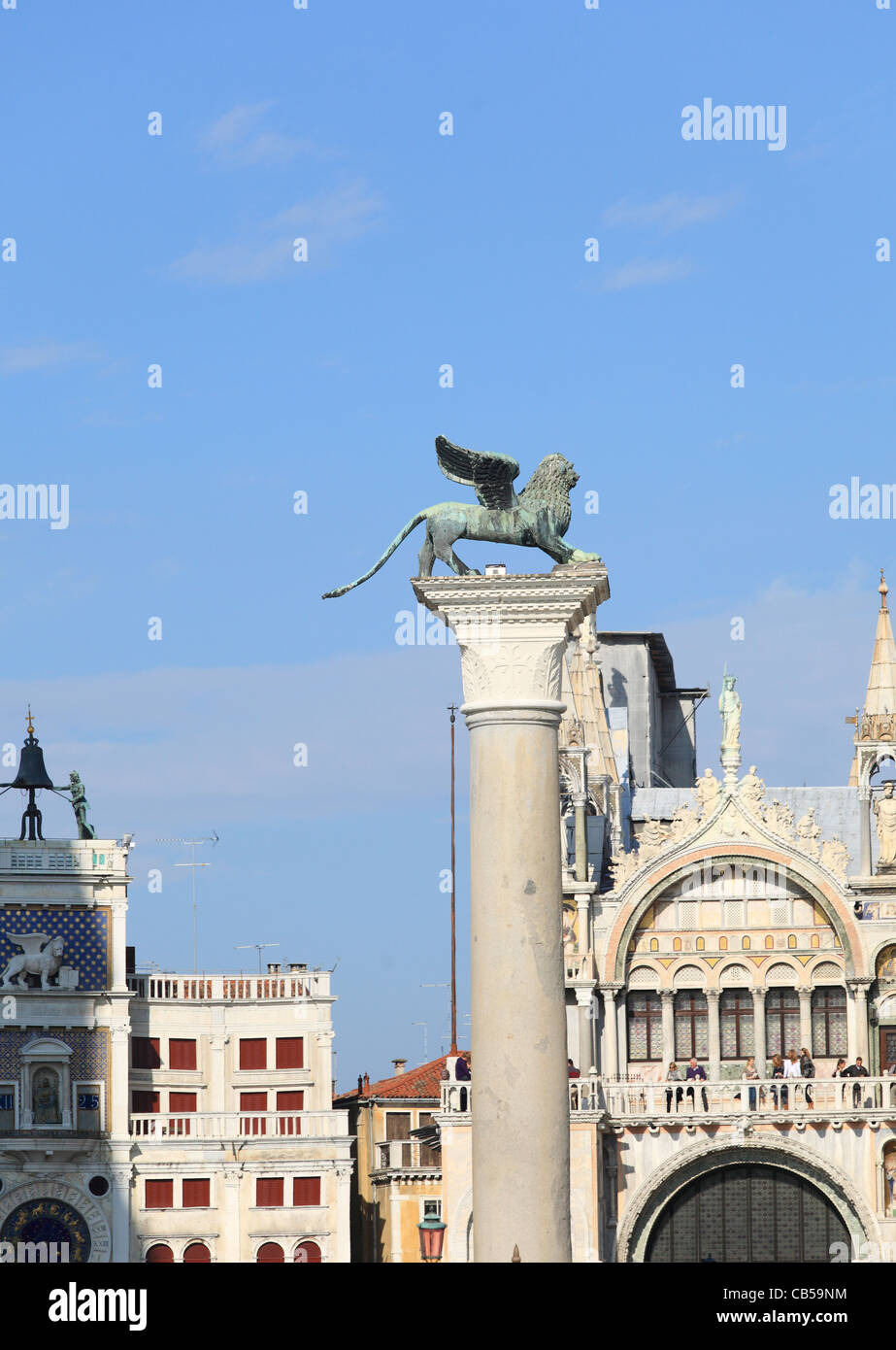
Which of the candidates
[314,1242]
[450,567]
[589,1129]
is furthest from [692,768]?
[450,567]

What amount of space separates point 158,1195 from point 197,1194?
935 mm

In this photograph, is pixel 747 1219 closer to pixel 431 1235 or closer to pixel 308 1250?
pixel 308 1250

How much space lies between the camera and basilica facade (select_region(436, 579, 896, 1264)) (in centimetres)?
5300

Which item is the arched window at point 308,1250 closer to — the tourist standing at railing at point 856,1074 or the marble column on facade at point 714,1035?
the marble column on facade at point 714,1035

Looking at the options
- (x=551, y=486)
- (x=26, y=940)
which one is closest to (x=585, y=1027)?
(x=26, y=940)

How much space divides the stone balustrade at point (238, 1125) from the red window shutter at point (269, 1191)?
1.03m

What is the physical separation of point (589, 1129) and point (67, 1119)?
54.0 feet

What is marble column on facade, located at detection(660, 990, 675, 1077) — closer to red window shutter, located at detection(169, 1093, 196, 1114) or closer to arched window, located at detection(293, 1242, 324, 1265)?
arched window, located at detection(293, 1242, 324, 1265)

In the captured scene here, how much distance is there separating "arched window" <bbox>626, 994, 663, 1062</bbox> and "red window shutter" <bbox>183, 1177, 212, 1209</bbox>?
13.3 meters

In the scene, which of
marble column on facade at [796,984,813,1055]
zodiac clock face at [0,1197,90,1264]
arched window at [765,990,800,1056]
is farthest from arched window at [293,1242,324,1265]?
marble column on facade at [796,984,813,1055]

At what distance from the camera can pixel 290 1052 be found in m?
65.4

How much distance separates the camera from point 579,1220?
51.6 meters
